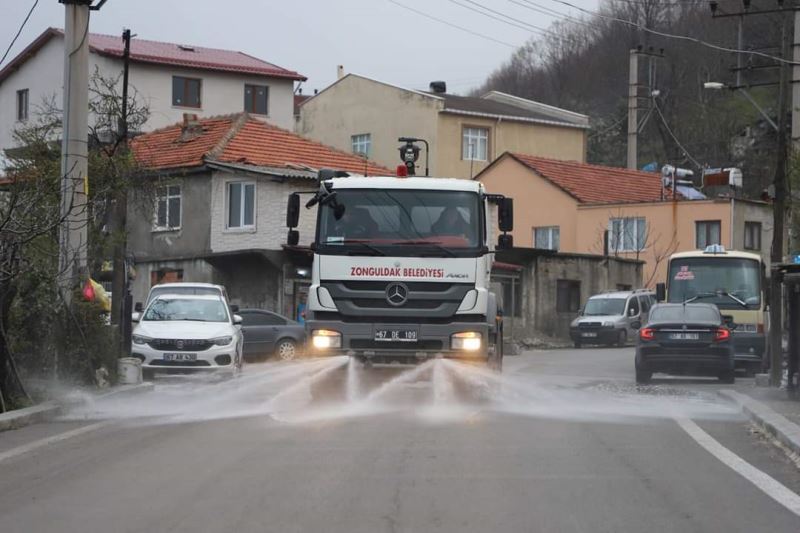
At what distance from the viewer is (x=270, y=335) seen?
3061 centimetres

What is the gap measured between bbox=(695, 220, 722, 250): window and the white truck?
120 feet

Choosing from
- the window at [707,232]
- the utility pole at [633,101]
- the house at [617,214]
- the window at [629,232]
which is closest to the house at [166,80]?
the house at [617,214]

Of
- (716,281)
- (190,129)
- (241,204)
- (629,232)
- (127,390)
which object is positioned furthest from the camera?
(629,232)

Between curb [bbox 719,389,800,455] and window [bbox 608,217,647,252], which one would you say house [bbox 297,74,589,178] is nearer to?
window [bbox 608,217,647,252]

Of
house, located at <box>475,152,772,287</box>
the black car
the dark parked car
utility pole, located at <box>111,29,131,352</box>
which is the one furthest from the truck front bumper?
house, located at <box>475,152,772,287</box>

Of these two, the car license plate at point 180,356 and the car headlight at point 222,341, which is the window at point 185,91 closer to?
the car headlight at point 222,341

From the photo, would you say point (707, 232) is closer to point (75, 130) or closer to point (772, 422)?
point (75, 130)

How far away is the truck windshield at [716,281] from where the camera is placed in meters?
27.5

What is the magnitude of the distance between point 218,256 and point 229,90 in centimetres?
2796

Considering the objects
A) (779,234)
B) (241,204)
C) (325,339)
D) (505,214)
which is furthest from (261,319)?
(505,214)

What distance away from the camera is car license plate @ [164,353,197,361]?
2212 cm

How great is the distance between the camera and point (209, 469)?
33.7ft

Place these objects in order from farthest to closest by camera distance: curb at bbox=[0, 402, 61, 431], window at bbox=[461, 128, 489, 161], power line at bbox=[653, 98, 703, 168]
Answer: power line at bbox=[653, 98, 703, 168]
window at bbox=[461, 128, 489, 161]
curb at bbox=[0, 402, 61, 431]

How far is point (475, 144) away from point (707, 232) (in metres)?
15.3
